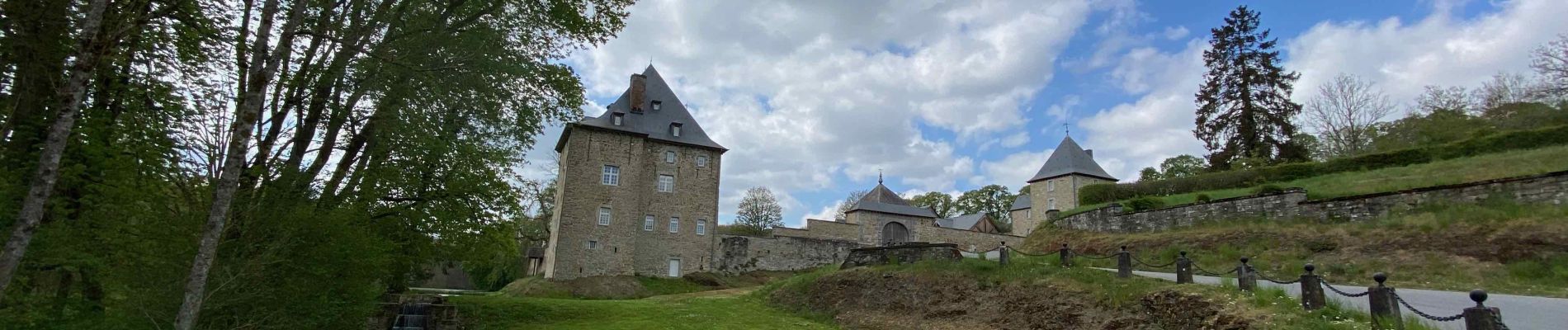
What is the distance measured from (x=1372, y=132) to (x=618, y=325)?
123 ft

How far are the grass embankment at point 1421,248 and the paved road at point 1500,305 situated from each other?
4.61 ft

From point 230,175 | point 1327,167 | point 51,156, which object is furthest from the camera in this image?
point 1327,167

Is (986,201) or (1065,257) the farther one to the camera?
(986,201)

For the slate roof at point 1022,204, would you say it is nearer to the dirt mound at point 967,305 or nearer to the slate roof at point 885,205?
the slate roof at point 885,205

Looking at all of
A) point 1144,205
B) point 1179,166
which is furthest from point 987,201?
point 1144,205

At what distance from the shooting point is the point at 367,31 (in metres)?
9.66

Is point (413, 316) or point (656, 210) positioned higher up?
point (656, 210)

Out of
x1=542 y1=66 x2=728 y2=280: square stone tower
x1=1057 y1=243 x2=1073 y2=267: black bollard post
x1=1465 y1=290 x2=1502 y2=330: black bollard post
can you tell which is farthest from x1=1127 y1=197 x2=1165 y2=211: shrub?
x1=1465 y1=290 x2=1502 y2=330: black bollard post

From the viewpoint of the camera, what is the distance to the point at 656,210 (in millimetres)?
30531

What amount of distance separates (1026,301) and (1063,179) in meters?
27.7

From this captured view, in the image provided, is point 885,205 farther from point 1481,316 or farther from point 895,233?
point 1481,316

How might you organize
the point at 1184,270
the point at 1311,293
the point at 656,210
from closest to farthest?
the point at 1311,293 → the point at 1184,270 → the point at 656,210

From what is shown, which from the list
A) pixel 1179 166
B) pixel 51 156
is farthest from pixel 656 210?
pixel 1179 166

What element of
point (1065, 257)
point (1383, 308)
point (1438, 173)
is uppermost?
point (1438, 173)
